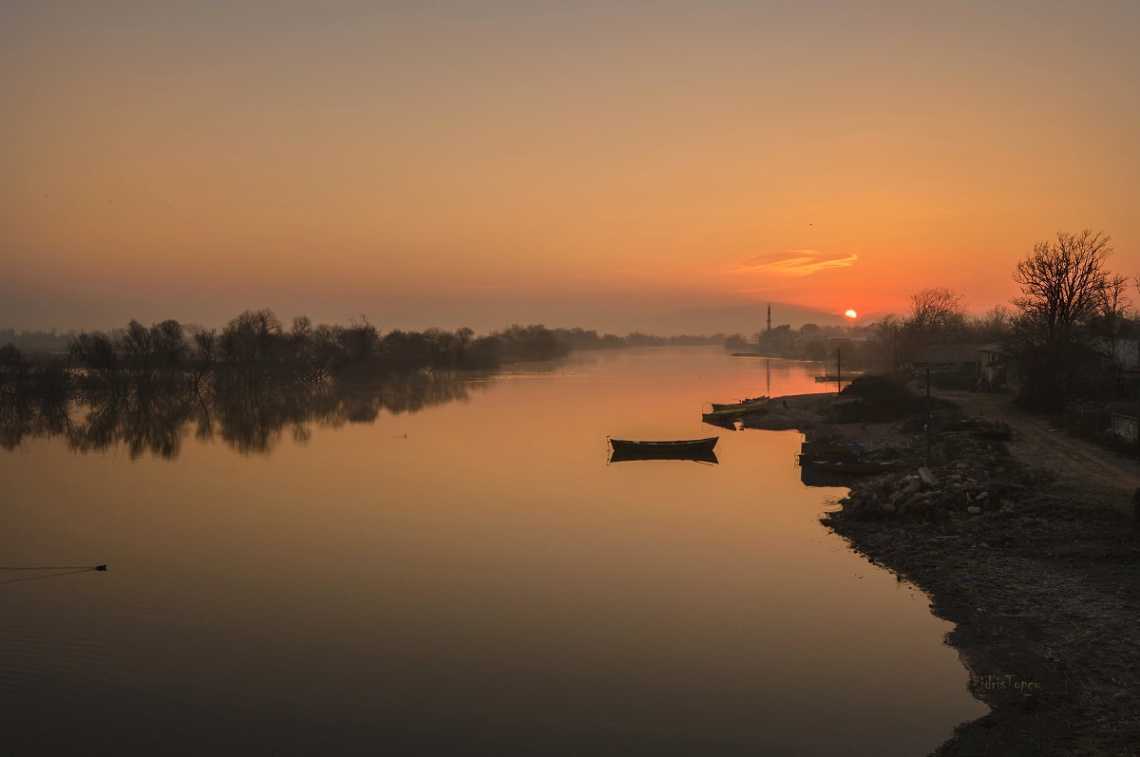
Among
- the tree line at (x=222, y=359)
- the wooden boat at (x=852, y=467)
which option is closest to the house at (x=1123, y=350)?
the wooden boat at (x=852, y=467)

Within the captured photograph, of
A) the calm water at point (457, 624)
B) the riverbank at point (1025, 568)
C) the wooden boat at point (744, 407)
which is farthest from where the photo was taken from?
the wooden boat at point (744, 407)

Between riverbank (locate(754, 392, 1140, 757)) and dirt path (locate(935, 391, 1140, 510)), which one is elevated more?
dirt path (locate(935, 391, 1140, 510))

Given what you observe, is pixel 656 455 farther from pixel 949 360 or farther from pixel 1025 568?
pixel 949 360

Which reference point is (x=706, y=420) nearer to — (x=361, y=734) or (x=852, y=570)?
(x=852, y=570)

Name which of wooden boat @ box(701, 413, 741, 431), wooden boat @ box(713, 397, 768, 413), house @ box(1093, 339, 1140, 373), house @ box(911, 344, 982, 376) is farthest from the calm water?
house @ box(911, 344, 982, 376)

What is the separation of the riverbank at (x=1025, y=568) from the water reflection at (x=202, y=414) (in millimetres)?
33681

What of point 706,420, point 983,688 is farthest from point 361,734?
point 706,420

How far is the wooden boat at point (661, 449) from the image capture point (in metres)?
41.5

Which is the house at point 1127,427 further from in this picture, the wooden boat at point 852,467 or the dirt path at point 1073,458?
the wooden boat at point 852,467

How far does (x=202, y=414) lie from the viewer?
64.1 meters

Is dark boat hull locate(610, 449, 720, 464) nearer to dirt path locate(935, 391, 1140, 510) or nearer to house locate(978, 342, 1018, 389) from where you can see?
dirt path locate(935, 391, 1140, 510)

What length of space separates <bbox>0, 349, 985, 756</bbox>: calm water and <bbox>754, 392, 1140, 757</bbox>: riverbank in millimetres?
751

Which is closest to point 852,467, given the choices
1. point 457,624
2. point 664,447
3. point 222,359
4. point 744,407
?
point 664,447

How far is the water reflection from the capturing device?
159 ft
